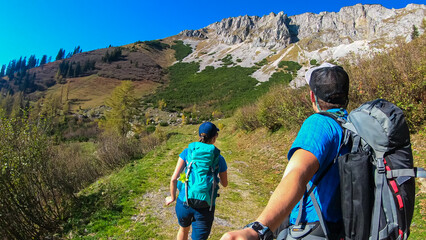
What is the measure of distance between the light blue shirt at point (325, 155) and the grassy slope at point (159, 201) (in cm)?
328

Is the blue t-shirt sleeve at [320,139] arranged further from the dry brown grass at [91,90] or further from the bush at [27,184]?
the dry brown grass at [91,90]

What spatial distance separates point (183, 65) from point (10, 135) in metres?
79.3

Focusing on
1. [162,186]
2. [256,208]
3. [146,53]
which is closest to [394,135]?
[256,208]

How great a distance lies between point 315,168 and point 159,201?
5602 millimetres

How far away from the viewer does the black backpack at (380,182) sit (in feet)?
3.44

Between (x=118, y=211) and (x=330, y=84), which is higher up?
(x=330, y=84)

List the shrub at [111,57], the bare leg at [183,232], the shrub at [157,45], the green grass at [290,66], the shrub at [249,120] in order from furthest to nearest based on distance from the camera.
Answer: the shrub at [157,45] → the shrub at [111,57] → the green grass at [290,66] → the shrub at [249,120] → the bare leg at [183,232]

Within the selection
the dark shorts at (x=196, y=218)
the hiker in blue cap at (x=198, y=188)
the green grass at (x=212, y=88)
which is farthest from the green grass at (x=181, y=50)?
the dark shorts at (x=196, y=218)

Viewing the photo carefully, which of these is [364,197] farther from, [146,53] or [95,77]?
[146,53]

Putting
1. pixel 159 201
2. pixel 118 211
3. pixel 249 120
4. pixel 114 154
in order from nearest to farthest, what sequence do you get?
1. pixel 118 211
2. pixel 159 201
3. pixel 114 154
4. pixel 249 120

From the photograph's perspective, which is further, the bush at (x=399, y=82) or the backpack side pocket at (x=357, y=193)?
the bush at (x=399, y=82)

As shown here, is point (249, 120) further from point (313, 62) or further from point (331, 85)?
point (313, 62)

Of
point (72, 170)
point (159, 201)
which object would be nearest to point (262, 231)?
point (159, 201)

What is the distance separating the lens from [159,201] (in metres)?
6.00
